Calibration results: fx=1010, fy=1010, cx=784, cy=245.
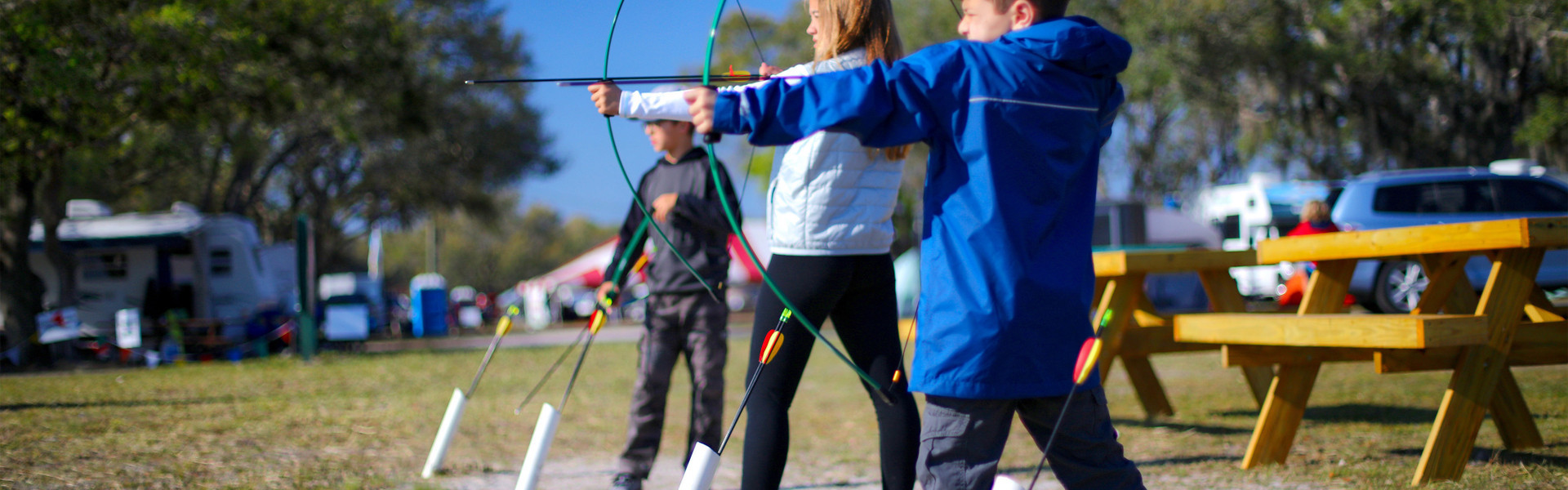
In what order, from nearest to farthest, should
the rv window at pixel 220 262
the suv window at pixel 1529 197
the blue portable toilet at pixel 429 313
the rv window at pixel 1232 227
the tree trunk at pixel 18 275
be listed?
the suv window at pixel 1529 197 → the tree trunk at pixel 18 275 → the rv window at pixel 220 262 → the rv window at pixel 1232 227 → the blue portable toilet at pixel 429 313

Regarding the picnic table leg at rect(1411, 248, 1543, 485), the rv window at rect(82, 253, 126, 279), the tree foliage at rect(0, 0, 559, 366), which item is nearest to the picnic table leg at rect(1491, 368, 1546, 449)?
the picnic table leg at rect(1411, 248, 1543, 485)

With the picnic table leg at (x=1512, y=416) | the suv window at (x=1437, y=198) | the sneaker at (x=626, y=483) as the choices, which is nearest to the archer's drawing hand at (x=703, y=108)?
the sneaker at (x=626, y=483)

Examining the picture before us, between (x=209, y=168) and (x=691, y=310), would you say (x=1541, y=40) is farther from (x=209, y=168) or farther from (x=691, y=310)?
(x=209, y=168)

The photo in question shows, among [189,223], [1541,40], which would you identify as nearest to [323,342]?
[189,223]

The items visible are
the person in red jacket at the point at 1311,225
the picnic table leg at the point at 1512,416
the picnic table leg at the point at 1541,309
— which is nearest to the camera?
the picnic table leg at the point at 1512,416

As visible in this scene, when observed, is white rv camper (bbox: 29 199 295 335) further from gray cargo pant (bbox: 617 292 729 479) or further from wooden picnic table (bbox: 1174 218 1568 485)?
wooden picnic table (bbox: 1174 218 1568 485)

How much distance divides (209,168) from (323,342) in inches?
418

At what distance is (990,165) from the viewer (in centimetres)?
168

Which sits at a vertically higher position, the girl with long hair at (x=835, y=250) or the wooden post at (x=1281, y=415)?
the girl with long hair at (x=835, y=250)

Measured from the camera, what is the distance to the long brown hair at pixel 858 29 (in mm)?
2283

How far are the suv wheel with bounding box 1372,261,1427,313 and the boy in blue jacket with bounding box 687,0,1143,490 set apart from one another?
9.54 meters

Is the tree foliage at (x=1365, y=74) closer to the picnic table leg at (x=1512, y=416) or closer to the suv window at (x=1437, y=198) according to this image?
the suv window at (x=1437, y=198)

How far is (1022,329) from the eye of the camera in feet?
5.48

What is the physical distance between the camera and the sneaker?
3.27m
